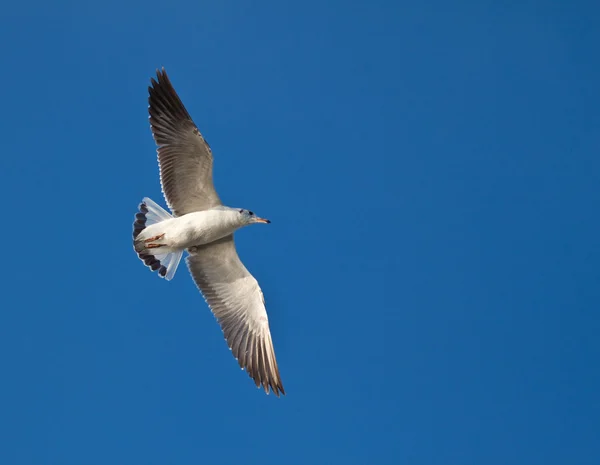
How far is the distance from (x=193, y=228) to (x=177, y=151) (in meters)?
0.99

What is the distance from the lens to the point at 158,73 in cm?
1222

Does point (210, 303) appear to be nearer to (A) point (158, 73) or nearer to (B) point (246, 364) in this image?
(B) point (246, 364)

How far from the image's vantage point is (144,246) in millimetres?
12211

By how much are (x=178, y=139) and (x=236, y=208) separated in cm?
115

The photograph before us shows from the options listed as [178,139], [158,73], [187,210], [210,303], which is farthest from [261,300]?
[158,73]

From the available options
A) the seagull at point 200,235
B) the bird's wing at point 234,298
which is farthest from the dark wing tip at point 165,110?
the bird's wing at point 234,298

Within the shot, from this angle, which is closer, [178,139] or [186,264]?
[178,139]

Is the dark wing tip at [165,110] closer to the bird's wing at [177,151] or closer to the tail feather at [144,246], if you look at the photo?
the bird's wing at [177,151]

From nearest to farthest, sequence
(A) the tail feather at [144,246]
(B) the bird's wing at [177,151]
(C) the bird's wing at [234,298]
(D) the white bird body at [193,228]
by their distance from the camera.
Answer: (B) the bird's wing at [177,151] < (D) the white bird body at [193,228] < (A) the tail feather at [144,246] < (C) the bird's wing at [234,298]

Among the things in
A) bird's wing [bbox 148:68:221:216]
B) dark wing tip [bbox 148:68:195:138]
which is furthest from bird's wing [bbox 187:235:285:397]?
dark wing tip [bbox 148:68:195:138]

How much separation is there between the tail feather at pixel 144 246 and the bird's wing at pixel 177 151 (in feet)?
0.64

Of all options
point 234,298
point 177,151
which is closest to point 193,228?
point 177,151

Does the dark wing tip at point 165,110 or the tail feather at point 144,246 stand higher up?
the dark wing tip at point 165,110

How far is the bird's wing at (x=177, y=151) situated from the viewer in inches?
468
